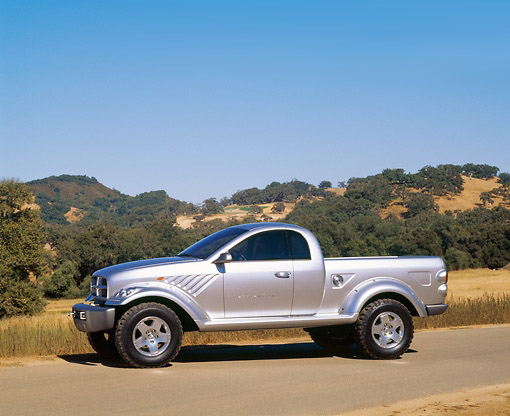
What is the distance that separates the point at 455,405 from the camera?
25.7ft

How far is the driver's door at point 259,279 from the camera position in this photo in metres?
10.2

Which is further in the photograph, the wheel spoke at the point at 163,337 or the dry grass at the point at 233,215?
the dry grass at the point at 233,215

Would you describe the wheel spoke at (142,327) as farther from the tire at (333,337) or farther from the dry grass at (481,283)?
the dry grass at (481,283)

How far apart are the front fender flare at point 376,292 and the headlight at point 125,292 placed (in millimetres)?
3007

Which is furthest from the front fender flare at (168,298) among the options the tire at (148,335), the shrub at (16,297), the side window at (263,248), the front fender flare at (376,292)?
the shrub at (16,297)

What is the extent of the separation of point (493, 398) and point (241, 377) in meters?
2.90

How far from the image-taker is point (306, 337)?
13414 mm

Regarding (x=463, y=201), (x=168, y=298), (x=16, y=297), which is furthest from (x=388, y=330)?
(x=463, y=201)

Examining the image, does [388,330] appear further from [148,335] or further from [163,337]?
[148,335]

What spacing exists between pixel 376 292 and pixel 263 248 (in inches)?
68.5

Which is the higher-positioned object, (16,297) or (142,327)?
(142,327)

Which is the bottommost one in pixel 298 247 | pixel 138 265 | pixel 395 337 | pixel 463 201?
pixel 395 337

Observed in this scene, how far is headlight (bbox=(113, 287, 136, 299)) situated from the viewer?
9.77 m

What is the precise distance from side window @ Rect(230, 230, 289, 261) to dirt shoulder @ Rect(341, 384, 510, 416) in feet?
10.5
